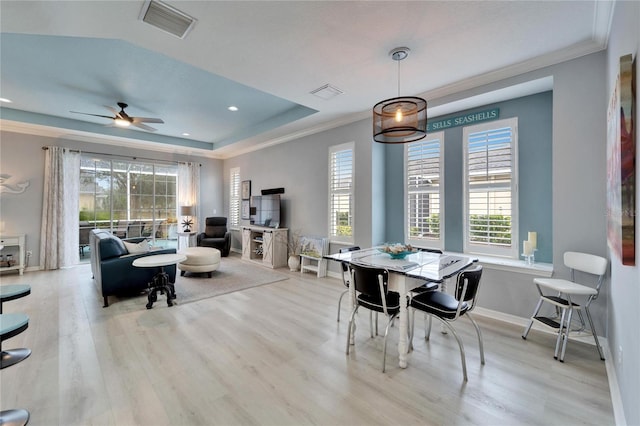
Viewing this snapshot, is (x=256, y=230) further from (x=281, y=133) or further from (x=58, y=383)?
(x=58, y=383)

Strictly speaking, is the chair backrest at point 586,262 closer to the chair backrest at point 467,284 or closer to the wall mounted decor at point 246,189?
the chair backrest at point 467,284

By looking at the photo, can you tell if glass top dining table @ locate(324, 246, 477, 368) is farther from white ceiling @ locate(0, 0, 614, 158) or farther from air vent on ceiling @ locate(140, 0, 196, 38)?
air vent on ceiling @ locate(140, 0, 196, 38)

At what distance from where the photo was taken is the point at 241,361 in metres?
2.42

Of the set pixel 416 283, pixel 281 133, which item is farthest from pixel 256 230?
pixel 416 283

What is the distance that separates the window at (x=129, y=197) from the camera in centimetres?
653

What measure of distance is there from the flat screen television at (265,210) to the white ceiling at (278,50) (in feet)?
6.94

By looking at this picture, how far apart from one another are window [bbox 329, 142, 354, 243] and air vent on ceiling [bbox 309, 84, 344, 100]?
46.3 inches

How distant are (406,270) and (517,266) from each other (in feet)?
5.87

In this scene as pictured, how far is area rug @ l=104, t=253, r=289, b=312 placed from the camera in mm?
3872

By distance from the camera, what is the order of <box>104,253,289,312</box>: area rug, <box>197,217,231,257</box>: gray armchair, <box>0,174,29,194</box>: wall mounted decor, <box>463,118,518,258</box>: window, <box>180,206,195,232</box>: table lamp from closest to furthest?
1. <box>463,118,518,258</box>: window
2. <box>104,253,289,312</box>: area rug
3. <box>0,174,29,194</box>: wall mounted decor
4. <box>197,217,231,257</box>: gray armchair
5. <box>180,206,195,232</box>: table lamp

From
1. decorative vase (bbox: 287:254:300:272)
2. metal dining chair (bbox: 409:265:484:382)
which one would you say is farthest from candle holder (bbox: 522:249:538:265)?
decorative vase (bbox: 287:254:300:272)

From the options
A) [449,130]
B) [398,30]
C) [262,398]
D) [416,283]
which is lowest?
[262,398]

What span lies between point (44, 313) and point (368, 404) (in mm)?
4097

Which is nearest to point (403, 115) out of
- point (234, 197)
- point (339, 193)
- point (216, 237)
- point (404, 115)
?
point (404, 115)
